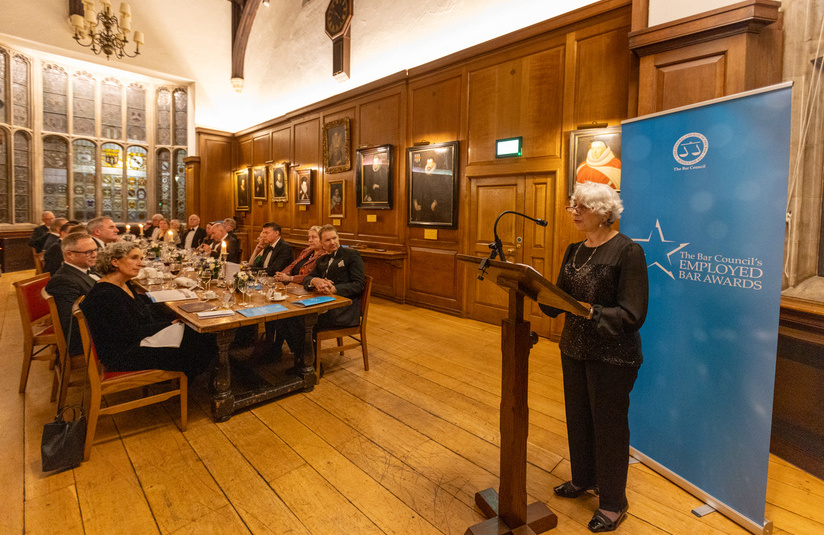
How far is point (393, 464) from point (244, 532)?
35.4 inches

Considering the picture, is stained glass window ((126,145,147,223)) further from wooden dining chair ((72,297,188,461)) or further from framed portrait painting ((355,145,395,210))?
wooden dining chair ((72,297,188,461))

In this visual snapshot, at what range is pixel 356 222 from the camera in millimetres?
8133

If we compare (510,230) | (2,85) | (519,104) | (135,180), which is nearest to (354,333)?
(510,230)

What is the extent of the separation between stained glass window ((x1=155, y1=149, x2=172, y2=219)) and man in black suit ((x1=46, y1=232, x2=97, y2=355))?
10578mm

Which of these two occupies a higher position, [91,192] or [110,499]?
[91,192]

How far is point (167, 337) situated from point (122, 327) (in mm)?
265

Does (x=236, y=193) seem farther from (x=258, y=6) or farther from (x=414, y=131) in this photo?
(x=414, y=131)

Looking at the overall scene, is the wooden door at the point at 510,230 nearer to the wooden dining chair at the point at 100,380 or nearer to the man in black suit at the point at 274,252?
the man in black suit at the point at 274,252

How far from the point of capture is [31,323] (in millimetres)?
3361

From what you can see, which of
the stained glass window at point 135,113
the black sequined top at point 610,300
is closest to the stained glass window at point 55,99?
the stained glass window at point 135,113

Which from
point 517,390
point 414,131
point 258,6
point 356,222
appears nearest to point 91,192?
point 258,6

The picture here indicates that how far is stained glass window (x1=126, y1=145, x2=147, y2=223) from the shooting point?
12.1 meters

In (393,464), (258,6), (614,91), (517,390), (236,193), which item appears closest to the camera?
(517,390)

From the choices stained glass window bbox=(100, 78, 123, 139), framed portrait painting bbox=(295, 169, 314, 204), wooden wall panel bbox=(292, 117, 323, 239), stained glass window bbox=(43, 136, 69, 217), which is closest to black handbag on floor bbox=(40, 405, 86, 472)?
wooden wall panel bbox=(292, 117, 323, 239)
